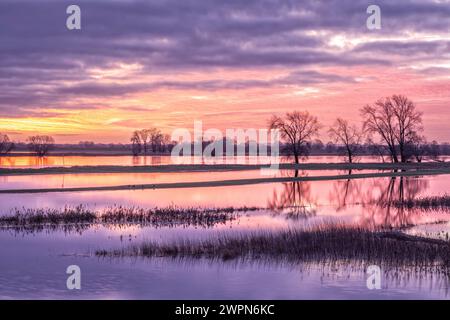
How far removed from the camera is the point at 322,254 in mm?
22234

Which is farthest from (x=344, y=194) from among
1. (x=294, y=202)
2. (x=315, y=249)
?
(x=315, y=249)

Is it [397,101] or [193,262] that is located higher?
[397,101]

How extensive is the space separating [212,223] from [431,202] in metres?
17.7

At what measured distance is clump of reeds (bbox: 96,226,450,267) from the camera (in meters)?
21.2

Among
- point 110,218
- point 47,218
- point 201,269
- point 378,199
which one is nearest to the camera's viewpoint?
point 201,269

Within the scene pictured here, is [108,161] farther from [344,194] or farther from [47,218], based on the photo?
[47,218]

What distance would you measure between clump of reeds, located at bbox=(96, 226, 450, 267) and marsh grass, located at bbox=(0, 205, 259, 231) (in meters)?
7.52

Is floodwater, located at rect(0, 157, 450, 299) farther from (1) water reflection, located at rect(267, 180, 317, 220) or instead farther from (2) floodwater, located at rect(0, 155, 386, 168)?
(2) floodwater, located at rect(0, 155, 386, 168)

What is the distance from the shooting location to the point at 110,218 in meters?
34.1

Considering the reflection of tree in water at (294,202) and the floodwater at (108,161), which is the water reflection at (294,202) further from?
the floodwater at (108,161)

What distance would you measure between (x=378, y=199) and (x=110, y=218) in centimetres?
2421

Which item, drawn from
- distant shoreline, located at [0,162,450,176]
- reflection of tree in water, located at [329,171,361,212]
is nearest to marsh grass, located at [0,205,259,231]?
reflection of tree in water, located at [329,171,361,212]
